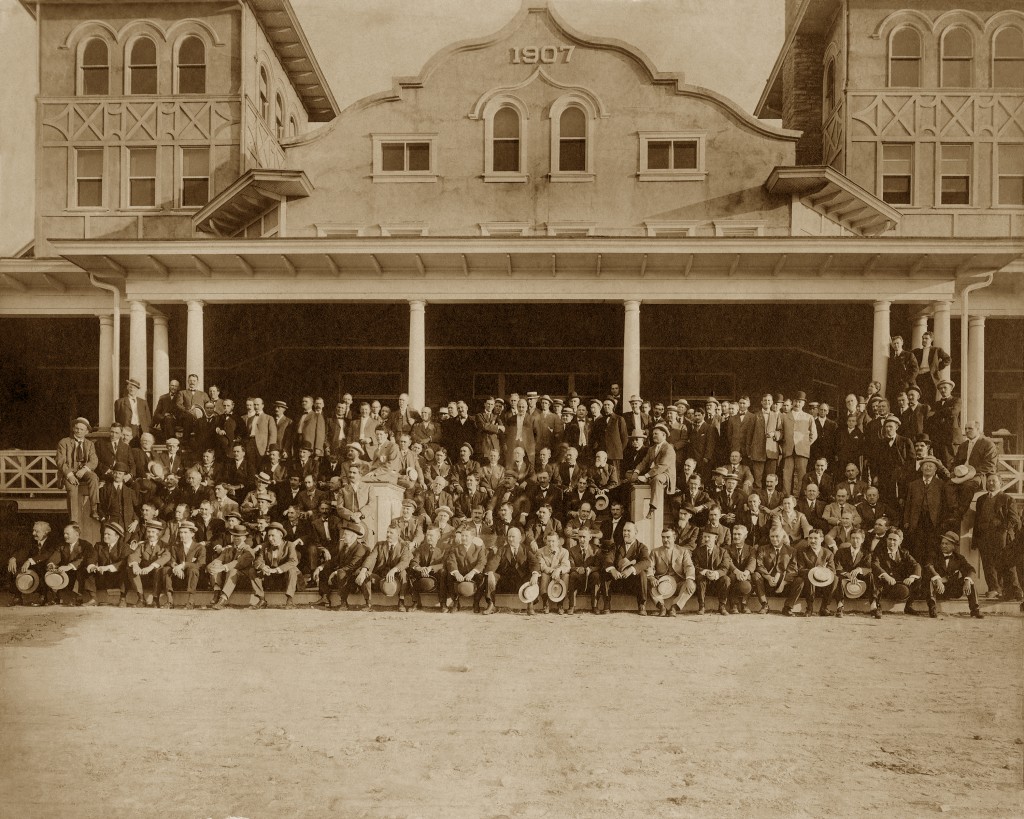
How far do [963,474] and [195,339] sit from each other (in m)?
10.0

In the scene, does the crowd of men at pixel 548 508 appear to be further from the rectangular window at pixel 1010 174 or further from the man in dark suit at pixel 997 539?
the rectangular window at pixel 1010 174

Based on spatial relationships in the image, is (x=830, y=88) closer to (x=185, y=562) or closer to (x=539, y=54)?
(x=539, y=54)

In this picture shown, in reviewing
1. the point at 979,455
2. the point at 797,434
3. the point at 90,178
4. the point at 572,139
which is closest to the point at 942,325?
the point at 979,455

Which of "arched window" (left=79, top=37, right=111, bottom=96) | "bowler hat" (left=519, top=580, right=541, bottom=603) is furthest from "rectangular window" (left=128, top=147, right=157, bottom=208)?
"bowler hat" (left=519, top=580, right=541, bottom=603)

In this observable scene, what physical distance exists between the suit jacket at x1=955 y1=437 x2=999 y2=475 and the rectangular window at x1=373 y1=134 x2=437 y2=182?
9197mm

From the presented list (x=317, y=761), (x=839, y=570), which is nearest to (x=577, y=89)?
(x=839, y=570)

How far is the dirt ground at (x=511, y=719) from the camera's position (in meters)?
6.27

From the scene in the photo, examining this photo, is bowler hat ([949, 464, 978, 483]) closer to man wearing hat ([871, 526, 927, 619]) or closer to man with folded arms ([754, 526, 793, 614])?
man wearing hat ([871, 526, 927, 619])

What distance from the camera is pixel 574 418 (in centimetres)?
1185

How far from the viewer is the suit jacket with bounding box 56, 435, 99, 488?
11281 millimetres

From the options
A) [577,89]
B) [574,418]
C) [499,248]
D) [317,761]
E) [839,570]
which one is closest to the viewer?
[317,761]

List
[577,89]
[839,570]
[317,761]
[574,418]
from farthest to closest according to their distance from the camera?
[577,89] → [574,418] → [839,570] → [317,761]

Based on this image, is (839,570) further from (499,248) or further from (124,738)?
(124,738)

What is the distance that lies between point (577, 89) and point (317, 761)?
12.0 meters
